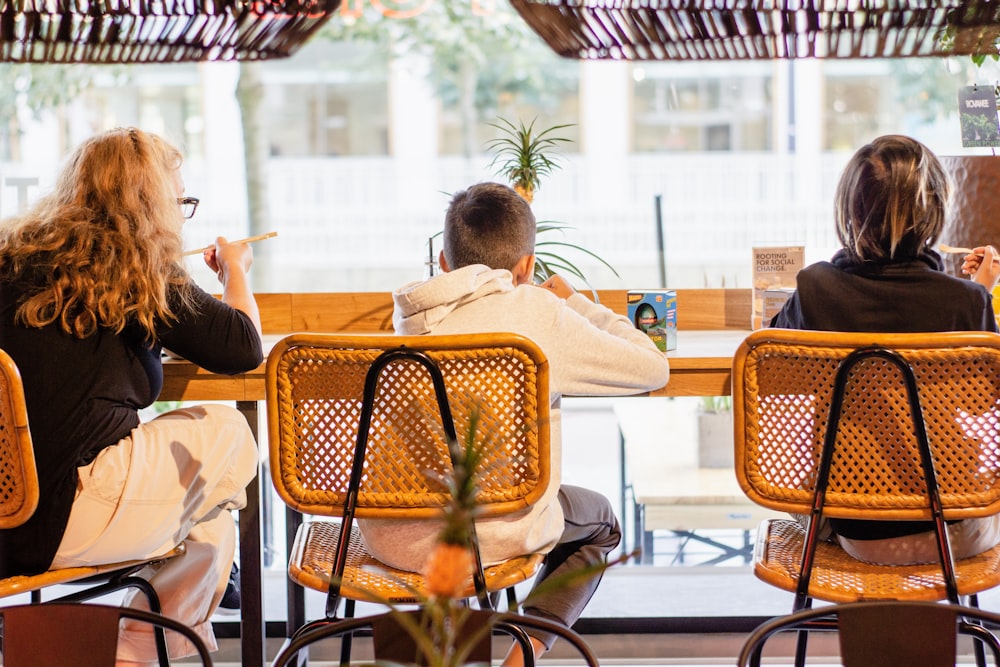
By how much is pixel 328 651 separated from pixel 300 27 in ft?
4.68

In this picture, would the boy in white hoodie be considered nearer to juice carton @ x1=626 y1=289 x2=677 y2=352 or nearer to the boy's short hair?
the boy's short hair

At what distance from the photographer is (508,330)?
1.63 meters

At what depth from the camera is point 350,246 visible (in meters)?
9.02

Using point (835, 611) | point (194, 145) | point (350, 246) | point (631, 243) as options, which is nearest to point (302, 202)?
point (350, 246)

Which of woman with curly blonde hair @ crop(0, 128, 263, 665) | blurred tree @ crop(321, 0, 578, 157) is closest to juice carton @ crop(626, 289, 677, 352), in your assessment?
woman with curly blonde hair @ crop(0, 128, 263, 665)

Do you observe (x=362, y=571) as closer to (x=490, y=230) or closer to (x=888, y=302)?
(x=490, y=230)

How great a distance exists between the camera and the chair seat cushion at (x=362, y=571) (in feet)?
5.19

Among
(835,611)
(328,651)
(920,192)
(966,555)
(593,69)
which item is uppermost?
(593,69)

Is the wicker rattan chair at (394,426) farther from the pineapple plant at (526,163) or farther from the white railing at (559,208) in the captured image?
the white railing at (559,208)

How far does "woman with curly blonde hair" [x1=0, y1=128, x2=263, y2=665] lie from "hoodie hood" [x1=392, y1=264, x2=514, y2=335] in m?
0.32

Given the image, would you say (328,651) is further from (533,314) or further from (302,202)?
(302,202)

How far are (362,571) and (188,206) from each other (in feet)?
2.95

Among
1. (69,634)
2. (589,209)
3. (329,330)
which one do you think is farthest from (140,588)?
(589,209)

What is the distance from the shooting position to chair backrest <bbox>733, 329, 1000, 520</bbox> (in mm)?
1488
